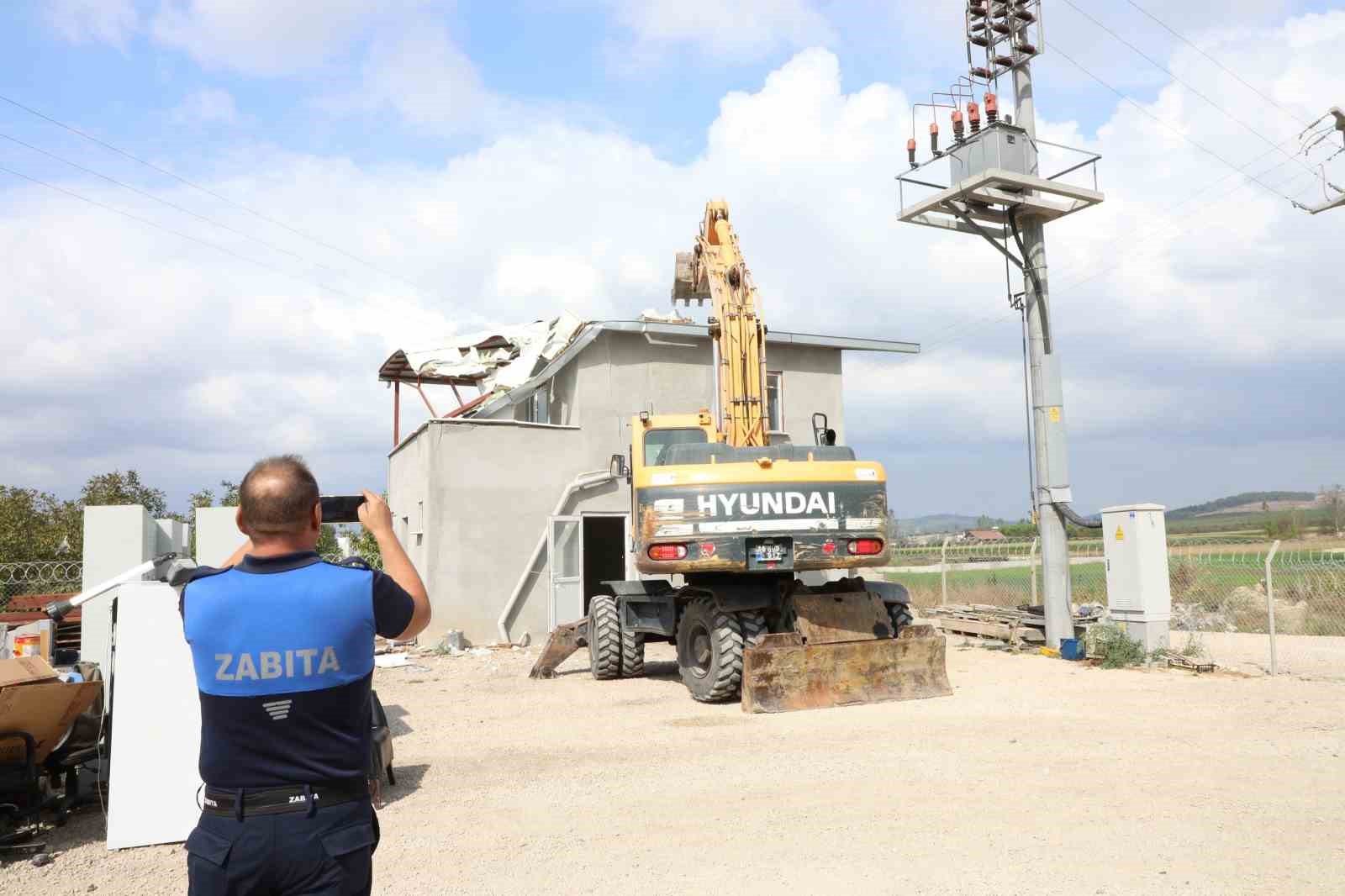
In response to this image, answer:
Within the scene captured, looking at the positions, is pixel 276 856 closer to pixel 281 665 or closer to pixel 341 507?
pixel 281 665

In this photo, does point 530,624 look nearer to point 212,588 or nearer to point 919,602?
point 919,602

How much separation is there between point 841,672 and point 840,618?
2.21 feet

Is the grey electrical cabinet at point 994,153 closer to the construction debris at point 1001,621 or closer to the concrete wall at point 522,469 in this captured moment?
the concrete wall at point 522,469

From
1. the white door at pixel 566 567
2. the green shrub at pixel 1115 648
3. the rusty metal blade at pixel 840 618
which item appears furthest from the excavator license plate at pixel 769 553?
the white door at pixel 566 567

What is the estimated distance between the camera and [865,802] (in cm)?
618

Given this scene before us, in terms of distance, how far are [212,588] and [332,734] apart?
494mm

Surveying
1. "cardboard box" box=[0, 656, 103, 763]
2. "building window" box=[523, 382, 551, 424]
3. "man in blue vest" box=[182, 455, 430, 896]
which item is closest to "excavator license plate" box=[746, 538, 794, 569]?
"cardboard box" box=[0, 656, 103, 763]

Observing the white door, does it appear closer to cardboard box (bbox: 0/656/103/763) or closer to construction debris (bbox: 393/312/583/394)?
construction debris (bbox: 393/312/583/394)

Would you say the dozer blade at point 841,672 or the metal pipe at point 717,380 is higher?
the metal pipe at point 717,380

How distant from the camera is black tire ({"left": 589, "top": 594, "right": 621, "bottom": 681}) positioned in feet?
39.8

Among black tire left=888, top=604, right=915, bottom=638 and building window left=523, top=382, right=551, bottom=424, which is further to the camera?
building window left=523, top=382, right=551, bottom=424

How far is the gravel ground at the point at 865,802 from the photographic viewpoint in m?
4.91

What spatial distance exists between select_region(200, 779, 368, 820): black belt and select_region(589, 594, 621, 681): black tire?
9728 mm

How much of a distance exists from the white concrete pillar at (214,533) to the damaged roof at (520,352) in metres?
10.3
